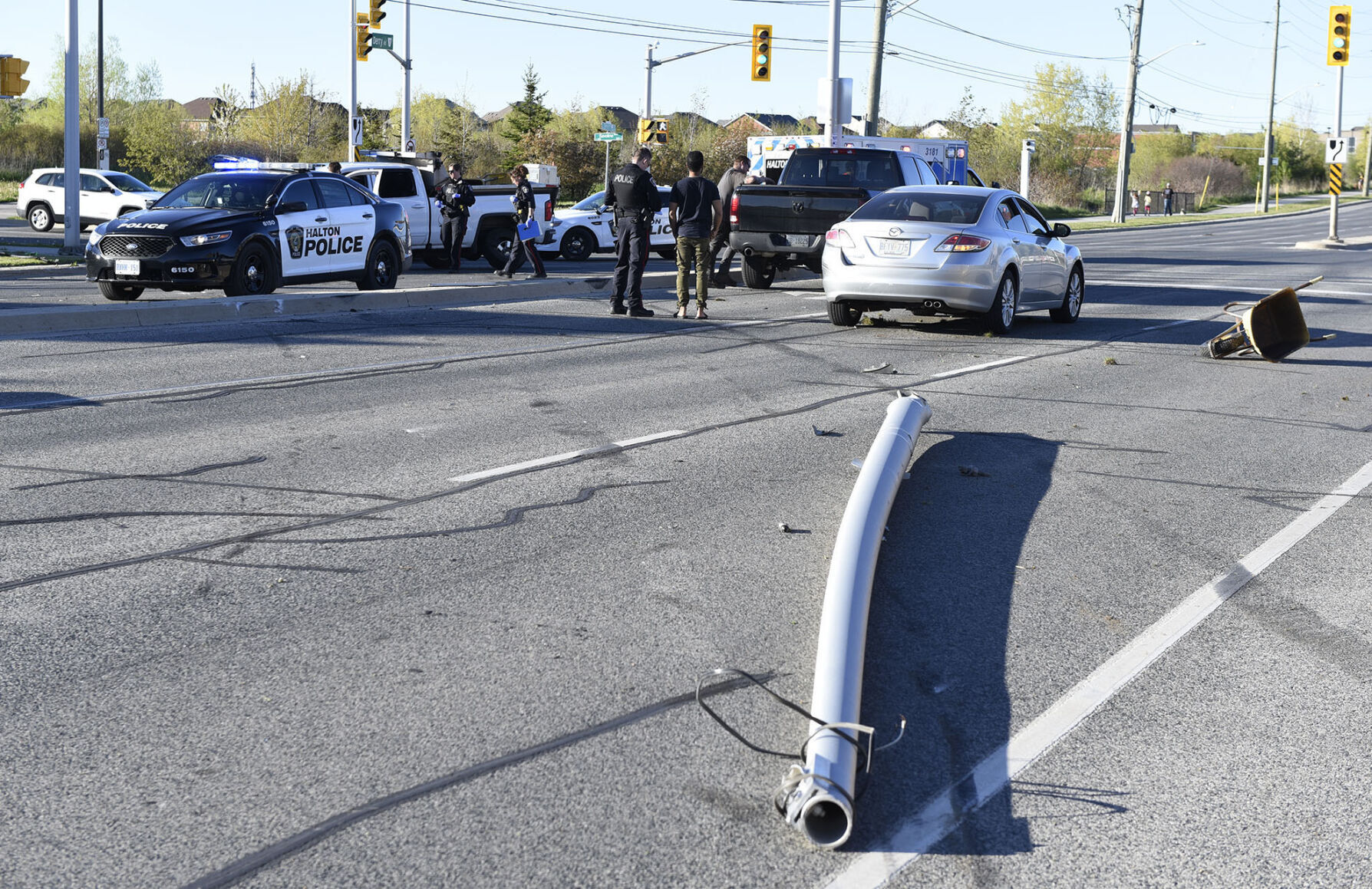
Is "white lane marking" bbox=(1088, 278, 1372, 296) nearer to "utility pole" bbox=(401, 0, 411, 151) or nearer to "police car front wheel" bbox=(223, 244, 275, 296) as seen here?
"police car front wheel" bbox=(223, 244, 275, 296)

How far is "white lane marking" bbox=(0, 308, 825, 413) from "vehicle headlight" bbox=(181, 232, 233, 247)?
4.89 m

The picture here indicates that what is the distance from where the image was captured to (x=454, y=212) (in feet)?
76.4

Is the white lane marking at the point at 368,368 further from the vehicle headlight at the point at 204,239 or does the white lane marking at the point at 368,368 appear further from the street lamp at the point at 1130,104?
the street lamp at the point at 1130,104

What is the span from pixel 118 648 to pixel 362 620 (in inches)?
31.9

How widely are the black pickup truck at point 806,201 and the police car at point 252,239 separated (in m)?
4.88

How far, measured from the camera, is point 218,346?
40.8 feet

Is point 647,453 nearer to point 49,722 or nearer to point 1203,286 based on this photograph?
point 49,722

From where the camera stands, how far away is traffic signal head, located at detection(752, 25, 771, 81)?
32.9 m

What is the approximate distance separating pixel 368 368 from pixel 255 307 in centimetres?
444

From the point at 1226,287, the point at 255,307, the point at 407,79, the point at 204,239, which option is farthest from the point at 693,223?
the point at 407,79

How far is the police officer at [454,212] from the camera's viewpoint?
23250mm

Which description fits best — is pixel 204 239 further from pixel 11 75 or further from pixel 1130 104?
pixel 1130 104

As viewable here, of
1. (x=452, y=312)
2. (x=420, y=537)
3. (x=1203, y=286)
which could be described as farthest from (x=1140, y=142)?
(x=420, y=537)

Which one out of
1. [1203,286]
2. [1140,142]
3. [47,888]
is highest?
[1140,142]
